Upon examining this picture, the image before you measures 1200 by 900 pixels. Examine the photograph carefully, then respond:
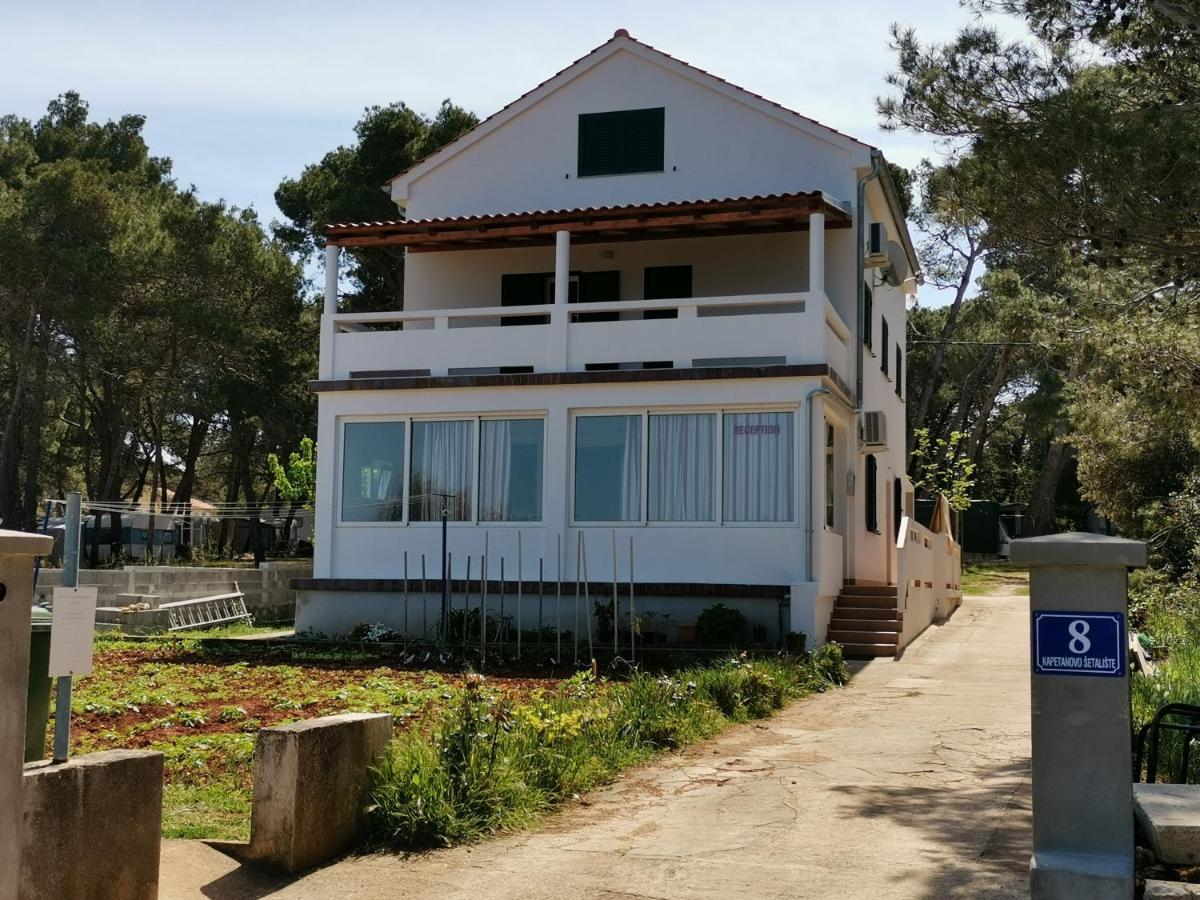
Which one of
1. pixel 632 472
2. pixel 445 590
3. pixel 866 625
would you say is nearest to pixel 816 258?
pixel 632 472

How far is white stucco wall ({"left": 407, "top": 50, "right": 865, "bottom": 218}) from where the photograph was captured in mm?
20828

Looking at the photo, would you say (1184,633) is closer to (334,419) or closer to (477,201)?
(334,419)

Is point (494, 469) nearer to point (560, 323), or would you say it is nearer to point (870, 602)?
point (560, 323)

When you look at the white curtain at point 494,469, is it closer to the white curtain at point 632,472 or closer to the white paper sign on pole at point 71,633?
the white curtain at point 632,472

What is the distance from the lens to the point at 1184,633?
1412cm

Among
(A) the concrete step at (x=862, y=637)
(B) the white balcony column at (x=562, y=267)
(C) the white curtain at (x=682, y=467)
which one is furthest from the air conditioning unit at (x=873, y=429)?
(B) the white balcony column at (x=562, y=267)

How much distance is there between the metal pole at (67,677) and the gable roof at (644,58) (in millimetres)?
16194

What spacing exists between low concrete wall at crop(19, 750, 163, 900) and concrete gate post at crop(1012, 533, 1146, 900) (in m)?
3.84

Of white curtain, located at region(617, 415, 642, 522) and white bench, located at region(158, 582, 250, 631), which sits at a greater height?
white curtain, located at region(617, 415, 642, 522)

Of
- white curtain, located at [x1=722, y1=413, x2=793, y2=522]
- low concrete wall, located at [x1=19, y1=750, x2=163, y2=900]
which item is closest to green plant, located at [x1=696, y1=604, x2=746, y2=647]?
white curtain, located at [x1=722, y1=413, x2=793, y2=522]

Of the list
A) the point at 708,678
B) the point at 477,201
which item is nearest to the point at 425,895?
the point at 708,678

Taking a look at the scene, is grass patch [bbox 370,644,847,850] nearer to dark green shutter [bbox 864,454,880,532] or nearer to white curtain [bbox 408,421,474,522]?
white curtain [bbox 408,421,474,522]

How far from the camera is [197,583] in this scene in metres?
24.0

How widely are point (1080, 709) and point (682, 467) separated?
42.4 feet
